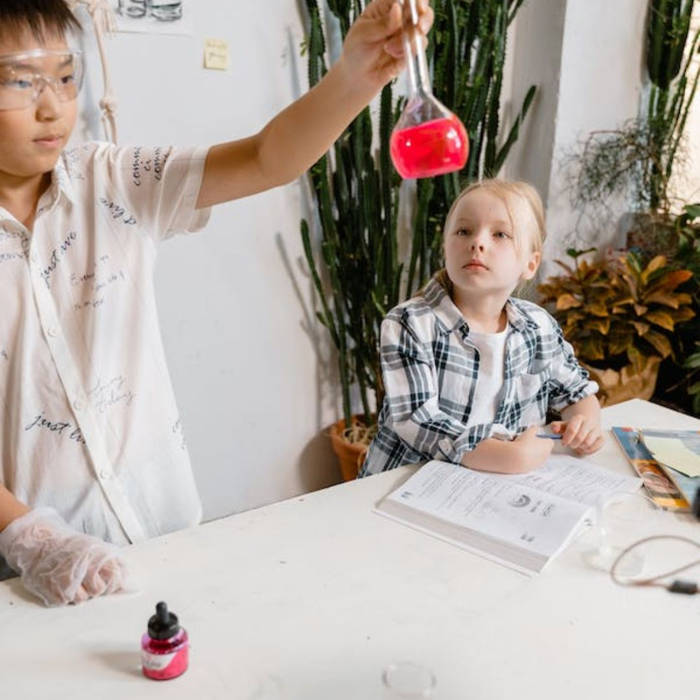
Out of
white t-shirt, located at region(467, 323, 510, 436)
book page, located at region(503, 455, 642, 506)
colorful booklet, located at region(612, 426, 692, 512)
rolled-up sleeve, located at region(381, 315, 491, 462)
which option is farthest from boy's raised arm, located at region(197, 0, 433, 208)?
colorful booklet, located at region(612, 426, 692, 512)

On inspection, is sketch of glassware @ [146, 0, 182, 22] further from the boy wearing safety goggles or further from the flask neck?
the flask neck

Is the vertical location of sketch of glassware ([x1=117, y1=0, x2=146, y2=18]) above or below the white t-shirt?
above

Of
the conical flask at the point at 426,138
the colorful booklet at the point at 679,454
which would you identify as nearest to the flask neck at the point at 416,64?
the conical flask at the point at 426,138

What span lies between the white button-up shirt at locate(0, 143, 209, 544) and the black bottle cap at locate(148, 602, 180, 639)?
0.42 metres

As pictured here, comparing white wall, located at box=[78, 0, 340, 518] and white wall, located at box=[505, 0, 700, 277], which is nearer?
white wall, located at box=[78, 0, 340, 518]

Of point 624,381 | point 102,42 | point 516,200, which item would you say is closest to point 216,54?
point 102,42

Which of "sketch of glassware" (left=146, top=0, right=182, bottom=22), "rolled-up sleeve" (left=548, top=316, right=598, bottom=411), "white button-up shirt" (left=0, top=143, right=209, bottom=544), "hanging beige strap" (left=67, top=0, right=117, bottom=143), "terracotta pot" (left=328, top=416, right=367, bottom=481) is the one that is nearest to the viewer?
"white button-up shirt" (left=0, top=143, right=209, bottom=544)

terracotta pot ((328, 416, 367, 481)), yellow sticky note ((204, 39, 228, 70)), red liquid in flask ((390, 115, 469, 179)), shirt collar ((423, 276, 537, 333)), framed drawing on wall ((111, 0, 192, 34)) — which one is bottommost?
terracotta pot ((328, 416, 367, 481))

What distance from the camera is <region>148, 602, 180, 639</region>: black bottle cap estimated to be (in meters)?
0.74

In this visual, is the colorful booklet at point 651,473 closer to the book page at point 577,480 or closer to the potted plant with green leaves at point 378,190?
the book page at point 577,480

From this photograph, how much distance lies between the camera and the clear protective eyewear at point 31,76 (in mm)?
977

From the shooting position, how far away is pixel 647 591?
91cm

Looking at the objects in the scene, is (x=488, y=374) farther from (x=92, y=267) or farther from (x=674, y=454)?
(x=92, y=267)

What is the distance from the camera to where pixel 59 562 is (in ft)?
2.88
